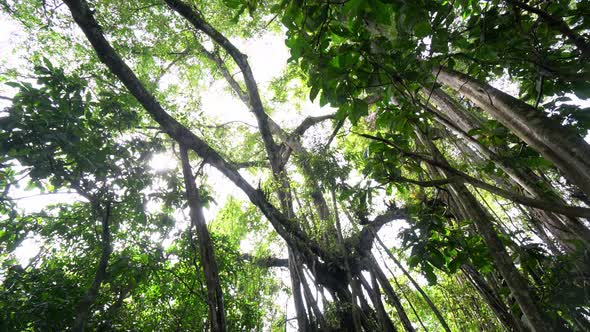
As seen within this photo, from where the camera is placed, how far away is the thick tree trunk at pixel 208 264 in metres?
1.94

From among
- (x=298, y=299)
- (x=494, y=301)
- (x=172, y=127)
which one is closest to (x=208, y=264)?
(x=298, y=299)

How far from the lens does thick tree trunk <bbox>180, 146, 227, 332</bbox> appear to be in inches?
76.2

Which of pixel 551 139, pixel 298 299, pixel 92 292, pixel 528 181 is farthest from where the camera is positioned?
pixel 298 299

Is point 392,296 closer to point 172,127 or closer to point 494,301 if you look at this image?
point 494,301

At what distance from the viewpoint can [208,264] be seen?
212cm

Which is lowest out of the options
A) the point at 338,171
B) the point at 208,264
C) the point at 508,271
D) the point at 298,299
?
the point at 508,271

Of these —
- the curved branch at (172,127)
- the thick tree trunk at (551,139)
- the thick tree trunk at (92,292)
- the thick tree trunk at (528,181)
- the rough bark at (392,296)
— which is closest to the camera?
→ the thick tree trunk at (551,139)

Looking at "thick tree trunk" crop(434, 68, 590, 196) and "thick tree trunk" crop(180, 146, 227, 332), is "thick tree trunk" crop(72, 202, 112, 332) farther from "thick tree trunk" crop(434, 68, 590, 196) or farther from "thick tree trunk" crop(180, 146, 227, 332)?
"thick tree trunk" crop(434, 68, 590, 196)

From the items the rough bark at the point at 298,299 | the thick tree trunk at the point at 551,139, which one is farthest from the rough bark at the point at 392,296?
the thick tree trunk at the point at 551,139

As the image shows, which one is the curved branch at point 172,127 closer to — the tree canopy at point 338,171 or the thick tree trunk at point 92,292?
the tree canopy at point 338,171

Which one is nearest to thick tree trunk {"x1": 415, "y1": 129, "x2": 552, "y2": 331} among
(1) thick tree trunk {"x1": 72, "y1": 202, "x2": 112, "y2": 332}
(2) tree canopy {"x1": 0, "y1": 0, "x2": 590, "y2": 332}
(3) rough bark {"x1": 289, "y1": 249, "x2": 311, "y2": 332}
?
(2) tree canopy {"x1": 0, "y1": 0, "x2": 590, "y2": 332}

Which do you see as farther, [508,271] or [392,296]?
[392,296]

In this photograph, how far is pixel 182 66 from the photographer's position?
687 centimetres

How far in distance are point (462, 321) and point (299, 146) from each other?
179 inches
